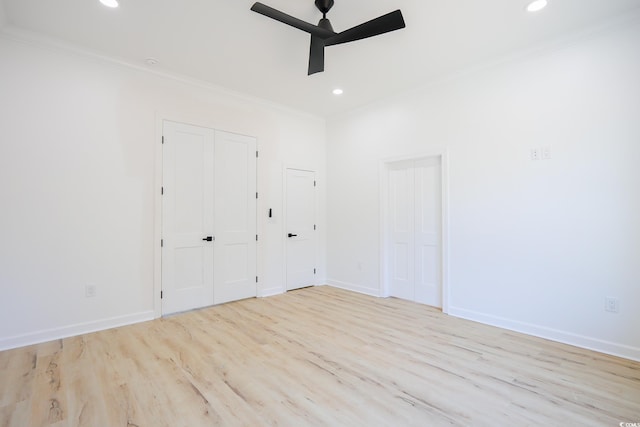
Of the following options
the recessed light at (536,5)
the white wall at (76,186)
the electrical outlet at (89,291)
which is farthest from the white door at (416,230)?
the electrical outlet at (89,291)

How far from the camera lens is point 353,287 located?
5047 mm

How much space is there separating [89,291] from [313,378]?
2595mm

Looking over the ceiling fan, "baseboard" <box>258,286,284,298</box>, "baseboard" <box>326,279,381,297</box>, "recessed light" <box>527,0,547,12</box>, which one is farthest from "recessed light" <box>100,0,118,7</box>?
"baseboard" <box>326,279,381,297</box>

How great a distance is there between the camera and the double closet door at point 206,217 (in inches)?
149

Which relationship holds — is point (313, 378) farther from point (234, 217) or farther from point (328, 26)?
point (328, 26)

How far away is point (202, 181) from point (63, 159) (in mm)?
1412

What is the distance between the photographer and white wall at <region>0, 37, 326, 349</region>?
290cm

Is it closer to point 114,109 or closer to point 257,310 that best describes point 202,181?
point 114,109

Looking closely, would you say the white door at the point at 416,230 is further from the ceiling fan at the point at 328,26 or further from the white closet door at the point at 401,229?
the ceiling fan at the point at 328,26

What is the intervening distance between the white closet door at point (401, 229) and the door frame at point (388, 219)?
7 cm

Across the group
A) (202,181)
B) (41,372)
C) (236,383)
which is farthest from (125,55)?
(236,383)

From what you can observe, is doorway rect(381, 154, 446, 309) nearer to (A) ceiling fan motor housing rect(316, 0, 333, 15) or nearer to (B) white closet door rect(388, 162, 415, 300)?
(B) white closet door rect(388, 162, 415, 300)

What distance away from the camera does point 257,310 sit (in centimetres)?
399

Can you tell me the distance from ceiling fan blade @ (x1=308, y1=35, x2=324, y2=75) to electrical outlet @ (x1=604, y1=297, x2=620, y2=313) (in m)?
3.41
